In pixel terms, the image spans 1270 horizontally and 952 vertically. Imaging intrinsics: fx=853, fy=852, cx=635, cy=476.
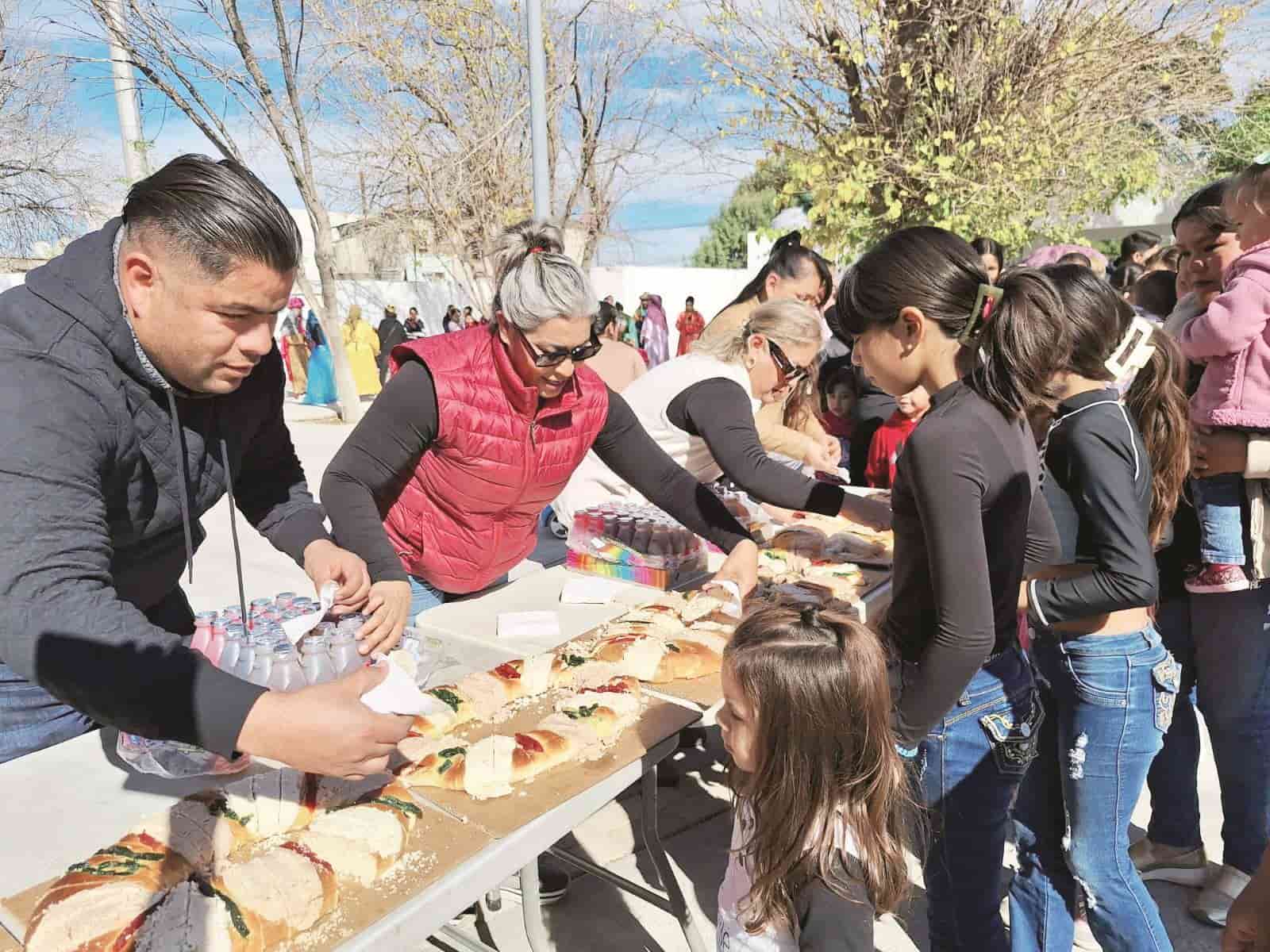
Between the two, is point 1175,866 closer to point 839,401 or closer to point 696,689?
point 696,689

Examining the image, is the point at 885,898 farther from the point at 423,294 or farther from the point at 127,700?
the point at 423,294

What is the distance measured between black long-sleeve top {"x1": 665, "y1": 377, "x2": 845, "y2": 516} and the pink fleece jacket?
124cm

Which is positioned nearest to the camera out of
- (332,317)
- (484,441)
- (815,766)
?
(815,766)

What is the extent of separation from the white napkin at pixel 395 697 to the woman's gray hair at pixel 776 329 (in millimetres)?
1846

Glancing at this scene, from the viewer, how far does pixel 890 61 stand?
756 cm

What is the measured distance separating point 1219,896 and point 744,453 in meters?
2.04

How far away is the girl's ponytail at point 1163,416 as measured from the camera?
2186 millimetres

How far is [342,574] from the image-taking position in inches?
79.0

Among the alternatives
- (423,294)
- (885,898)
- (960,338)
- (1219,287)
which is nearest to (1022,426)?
(960,338)

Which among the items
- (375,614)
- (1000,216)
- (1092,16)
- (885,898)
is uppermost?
(1092,16)

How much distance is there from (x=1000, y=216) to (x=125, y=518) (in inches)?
330

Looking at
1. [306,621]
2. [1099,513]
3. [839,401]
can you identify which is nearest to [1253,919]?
[1099,513]

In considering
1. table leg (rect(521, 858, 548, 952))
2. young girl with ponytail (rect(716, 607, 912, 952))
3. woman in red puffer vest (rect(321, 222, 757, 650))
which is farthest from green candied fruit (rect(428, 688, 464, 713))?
young girl with ponytail (rect(716, 607, 912, 952))

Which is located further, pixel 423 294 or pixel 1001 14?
pixel 423 294
